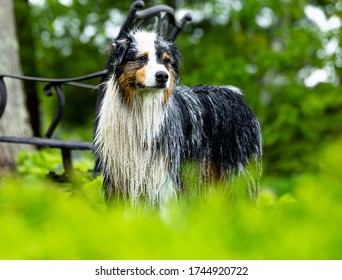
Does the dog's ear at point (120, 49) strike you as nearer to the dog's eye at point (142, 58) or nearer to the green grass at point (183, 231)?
the dog's eye at point (142, 58)

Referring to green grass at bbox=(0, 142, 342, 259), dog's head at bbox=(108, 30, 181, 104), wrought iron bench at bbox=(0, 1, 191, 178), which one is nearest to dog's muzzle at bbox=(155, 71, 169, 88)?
dog's head at bbox=(108, 30, 181, 104)

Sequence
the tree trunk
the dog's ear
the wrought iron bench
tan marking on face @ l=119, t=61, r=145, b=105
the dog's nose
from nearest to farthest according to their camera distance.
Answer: the dog's nose, tan marking on face @ l=119, t=61, r=145, b=105, the dog's ear, the wrought iron bench, the tree trunk

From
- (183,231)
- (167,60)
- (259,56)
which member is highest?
(183,231)

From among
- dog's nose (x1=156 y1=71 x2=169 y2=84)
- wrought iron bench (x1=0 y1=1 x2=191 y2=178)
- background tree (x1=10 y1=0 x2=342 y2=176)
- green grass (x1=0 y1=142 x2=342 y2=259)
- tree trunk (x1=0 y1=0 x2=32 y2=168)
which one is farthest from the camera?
background tree (x1=10 y1=0 x2=342 y2=176)

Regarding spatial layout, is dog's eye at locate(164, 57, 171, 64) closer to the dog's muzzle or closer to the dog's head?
the dog's head

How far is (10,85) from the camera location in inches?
298

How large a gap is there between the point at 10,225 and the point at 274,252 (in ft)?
1.55

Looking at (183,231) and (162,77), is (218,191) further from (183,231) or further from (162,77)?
(183,231)

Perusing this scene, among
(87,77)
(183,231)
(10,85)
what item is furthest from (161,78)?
(10,85)

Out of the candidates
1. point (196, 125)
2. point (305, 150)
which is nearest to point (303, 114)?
point (305, 150)

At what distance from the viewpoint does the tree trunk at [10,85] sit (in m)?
7.28

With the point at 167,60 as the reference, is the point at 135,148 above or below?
below

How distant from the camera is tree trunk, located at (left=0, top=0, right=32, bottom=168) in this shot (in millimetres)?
7277

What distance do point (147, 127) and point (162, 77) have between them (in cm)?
35
